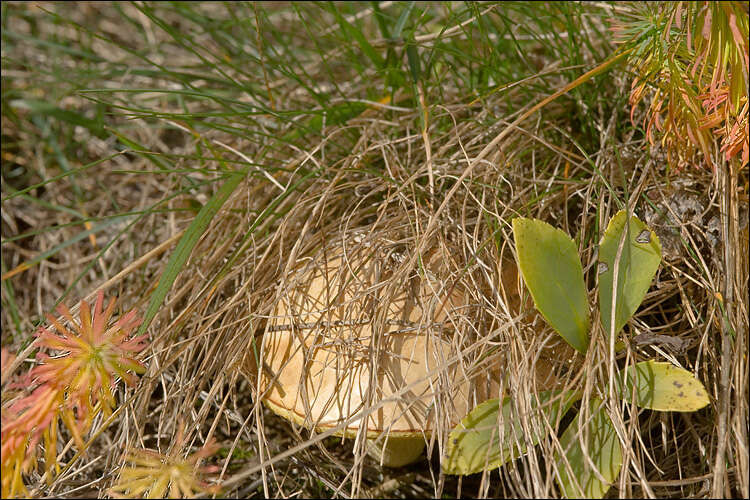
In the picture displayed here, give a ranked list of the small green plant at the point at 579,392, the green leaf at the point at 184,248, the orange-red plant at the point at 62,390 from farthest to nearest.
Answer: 1. the green leaf at the point at 184,248
2. the small green plant at the point at 579,392
3. the orange-red plant at the point at 62,390

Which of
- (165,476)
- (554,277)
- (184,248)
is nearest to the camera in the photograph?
(165,476)

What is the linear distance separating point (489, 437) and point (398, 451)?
286mm

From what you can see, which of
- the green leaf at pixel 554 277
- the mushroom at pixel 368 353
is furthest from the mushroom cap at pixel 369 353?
the green leaf at pixel 554 277

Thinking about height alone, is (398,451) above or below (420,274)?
below

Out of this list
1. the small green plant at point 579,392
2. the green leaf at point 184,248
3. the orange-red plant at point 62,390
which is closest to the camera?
the orange-red plant at point 62,390

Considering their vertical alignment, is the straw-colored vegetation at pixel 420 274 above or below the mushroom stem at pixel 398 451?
above

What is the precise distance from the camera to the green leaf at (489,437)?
35.7 inches

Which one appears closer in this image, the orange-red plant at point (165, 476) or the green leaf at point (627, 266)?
the orange-red plant at point (165, 476)

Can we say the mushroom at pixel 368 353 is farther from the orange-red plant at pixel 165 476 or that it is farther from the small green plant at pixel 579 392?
the orange-red plant at pixel 165 476

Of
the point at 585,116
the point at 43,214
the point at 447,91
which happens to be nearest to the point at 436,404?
the point at 585,116

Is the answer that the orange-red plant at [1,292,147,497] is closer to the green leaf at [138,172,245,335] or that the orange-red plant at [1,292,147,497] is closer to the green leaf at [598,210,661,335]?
the green leaf at [138,172,245,335]

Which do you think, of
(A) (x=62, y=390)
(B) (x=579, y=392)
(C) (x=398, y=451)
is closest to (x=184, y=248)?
(A) (x=62, y=390)

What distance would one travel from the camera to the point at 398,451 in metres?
1.17

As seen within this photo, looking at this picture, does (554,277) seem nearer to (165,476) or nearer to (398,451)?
(398,451)
